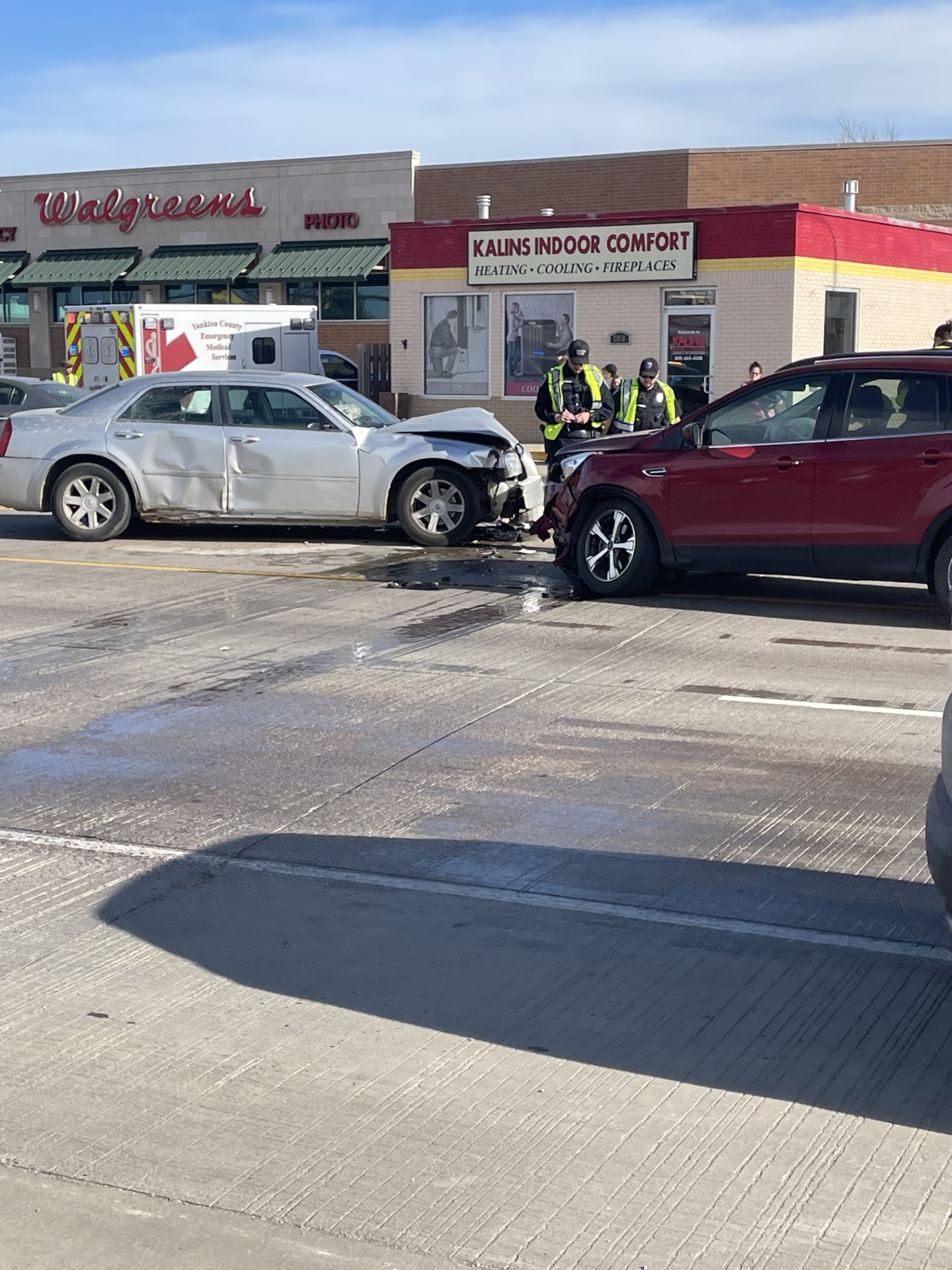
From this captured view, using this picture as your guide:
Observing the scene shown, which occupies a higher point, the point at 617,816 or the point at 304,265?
the point at 304,265

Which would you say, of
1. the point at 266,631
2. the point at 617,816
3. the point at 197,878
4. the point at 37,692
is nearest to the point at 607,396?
the point at 266,631

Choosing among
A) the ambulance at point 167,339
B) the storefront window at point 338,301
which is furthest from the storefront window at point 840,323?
the storefront window at point 338,301

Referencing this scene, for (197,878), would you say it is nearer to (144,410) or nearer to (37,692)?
Answer: (37,692)

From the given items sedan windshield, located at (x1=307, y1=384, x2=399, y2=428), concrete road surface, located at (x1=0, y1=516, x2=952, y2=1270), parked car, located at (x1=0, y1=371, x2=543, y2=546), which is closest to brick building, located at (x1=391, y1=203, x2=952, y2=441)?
parked car, located at (x1=0, y1=371, x2=543, y2=546)

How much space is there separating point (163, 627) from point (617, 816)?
203 inches

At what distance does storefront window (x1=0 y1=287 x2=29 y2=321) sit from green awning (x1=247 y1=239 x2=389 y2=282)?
7.89 metres

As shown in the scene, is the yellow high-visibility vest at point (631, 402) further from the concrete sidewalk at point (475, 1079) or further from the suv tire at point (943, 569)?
the concrete sidewalk at point (475, 1079)

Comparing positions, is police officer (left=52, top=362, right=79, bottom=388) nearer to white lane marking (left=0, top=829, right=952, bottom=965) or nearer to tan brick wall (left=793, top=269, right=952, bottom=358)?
tan brick wall (left=793, top=269, right=952, bottom=358)

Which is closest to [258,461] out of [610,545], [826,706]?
[610,545]

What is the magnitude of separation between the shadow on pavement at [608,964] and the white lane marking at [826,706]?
273cm

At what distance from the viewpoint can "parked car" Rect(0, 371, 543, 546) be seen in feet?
47.6

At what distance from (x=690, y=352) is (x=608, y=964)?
73.1 ft

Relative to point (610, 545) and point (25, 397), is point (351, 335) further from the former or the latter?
point (610, 545)

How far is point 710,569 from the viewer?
37.9 ft
